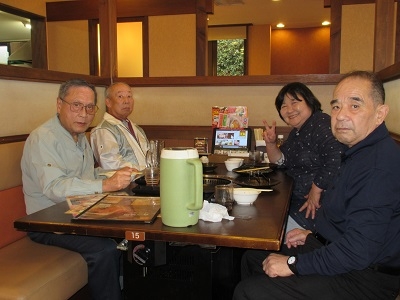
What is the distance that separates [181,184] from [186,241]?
0.17 meters

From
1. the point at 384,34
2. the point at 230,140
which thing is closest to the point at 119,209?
the point at 230,140

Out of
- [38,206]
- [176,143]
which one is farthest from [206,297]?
[176,143]

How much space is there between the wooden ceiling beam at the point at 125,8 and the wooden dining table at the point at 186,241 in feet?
13.4

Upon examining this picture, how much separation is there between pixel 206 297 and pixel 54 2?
232 inches

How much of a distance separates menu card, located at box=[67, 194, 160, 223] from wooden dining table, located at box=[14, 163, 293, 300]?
3 cm

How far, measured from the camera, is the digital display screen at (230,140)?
10.6 ft

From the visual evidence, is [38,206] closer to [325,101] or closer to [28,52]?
[325,101]

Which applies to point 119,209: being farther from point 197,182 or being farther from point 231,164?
point 231,164

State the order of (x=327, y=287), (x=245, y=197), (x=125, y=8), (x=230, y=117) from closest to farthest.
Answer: (x=327, y=287), (x=245, y=197), (x=230, y=117), (x=125, y=8)

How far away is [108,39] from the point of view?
3.62m

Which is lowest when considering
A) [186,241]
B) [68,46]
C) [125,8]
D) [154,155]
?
[186,241]

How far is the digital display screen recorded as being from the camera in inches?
Answer: 128

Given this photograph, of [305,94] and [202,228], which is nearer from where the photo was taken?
[202,228]

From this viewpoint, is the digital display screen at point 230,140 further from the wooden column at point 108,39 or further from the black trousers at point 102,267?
the black trousers at point 102,267
